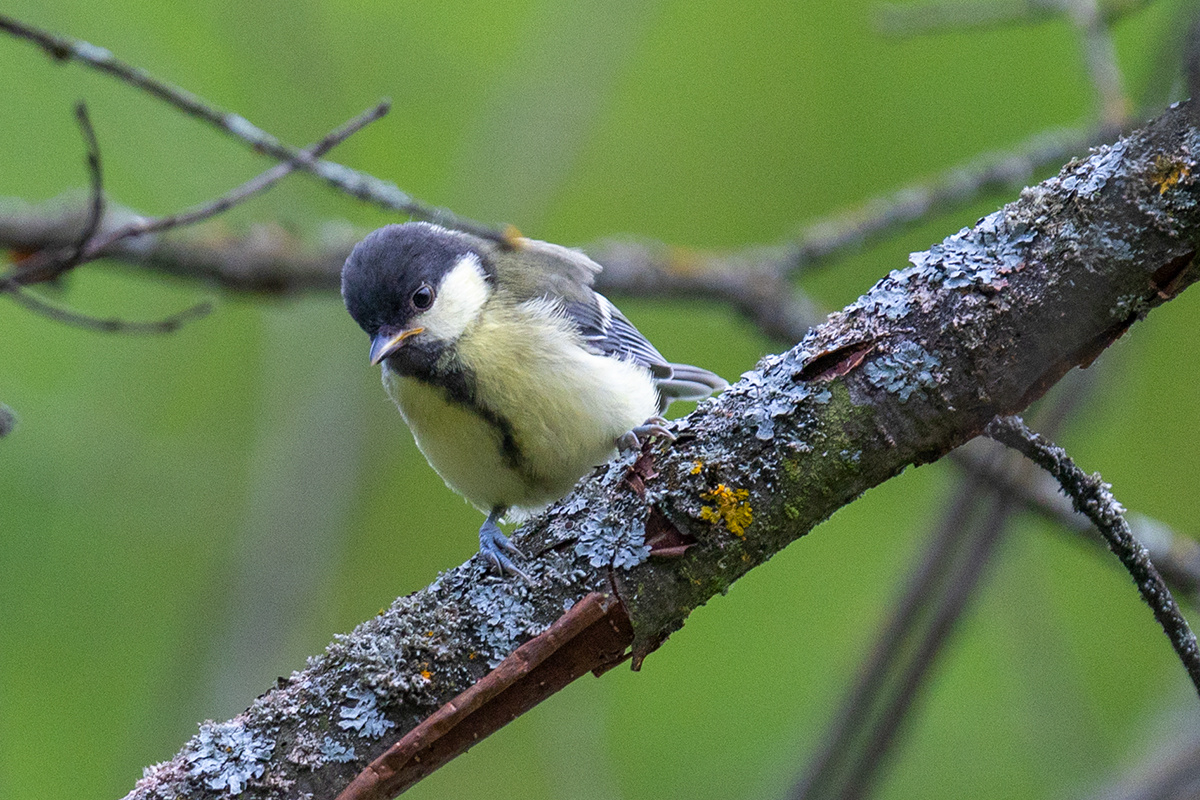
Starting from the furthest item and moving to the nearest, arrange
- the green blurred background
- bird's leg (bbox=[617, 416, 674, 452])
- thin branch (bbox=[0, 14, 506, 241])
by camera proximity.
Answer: the green blurred background, bird's leg (bbox=[617, 416, 674, 452]), thin branch (bbox=[0, 14, 506, 241])

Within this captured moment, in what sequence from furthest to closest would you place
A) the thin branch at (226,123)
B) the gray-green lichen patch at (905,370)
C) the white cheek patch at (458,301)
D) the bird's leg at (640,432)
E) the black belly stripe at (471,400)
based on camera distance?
the white cheek patch at (458,301), the black belly stripe at (471,400), the bird's leg at (640,432), the thin branch at (226,123), the gray-green lichen patch at (905,370)

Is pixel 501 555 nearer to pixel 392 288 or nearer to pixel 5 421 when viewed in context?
pixel 5 421

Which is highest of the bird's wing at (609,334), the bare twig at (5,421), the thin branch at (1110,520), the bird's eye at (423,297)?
the bird's eye at (423,297)

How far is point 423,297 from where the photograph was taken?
269 centimetres

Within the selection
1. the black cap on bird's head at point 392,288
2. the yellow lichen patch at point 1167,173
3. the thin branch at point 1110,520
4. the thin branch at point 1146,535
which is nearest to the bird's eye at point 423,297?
the black cap on bird's head at point 392,288

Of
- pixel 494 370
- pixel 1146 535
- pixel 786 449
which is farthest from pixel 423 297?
pixel 1146 535

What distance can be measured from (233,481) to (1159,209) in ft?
14.3

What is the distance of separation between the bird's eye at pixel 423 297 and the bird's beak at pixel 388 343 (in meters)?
0.08

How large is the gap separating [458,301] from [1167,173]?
1770 millimetres

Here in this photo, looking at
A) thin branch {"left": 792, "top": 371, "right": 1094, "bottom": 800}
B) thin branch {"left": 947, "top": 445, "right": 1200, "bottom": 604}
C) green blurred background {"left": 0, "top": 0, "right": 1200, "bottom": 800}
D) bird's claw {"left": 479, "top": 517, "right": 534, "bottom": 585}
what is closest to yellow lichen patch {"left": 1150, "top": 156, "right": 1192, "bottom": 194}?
thin branch {"left": 792, "top": 371, "right": 1094, "bottom": 800}

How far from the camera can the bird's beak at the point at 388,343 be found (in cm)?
254

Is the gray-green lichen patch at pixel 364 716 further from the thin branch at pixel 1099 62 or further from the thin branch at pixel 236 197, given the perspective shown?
the thin branch at pixel 1099 62

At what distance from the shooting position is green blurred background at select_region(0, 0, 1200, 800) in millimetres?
4230

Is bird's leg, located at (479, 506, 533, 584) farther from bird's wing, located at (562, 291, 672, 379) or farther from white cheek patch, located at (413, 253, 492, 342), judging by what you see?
bird's wing, located at (562, 291, 672, 379)
